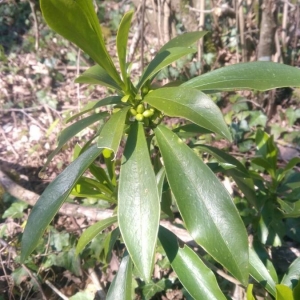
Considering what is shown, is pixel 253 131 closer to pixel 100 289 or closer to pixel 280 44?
pixel 280 44

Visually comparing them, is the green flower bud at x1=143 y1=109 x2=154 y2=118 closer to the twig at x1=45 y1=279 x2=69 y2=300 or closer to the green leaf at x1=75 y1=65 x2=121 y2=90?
the green leaf at x1=75 y1=65 x2=121 y2=90

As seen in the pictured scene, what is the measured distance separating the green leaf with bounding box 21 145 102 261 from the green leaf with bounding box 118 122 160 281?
10 centimetres

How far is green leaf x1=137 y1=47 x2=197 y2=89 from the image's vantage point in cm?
104

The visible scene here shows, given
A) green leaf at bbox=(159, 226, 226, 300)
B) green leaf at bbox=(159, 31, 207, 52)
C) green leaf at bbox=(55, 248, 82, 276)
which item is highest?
green leaf at bbox=(159, 31, 207, 52)

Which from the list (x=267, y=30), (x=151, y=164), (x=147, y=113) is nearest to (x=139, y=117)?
(x=147, y=113)

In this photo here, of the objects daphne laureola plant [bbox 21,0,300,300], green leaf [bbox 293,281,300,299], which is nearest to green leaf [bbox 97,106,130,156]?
daphne laureola plant [bbox 21,0,300,300]

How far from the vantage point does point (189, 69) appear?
114 inches

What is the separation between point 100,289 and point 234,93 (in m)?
1.66

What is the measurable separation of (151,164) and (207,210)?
0.19 meters

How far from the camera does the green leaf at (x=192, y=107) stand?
0.86 meters

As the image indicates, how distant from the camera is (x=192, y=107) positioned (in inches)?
36.0

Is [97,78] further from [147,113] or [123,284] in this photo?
[123,284]

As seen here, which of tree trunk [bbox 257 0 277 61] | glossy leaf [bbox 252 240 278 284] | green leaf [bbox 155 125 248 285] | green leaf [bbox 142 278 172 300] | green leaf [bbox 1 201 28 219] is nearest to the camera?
green leaf [bbox 155 125 248 285]

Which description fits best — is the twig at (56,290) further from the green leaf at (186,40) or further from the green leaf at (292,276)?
the green leaf at (186,40)
